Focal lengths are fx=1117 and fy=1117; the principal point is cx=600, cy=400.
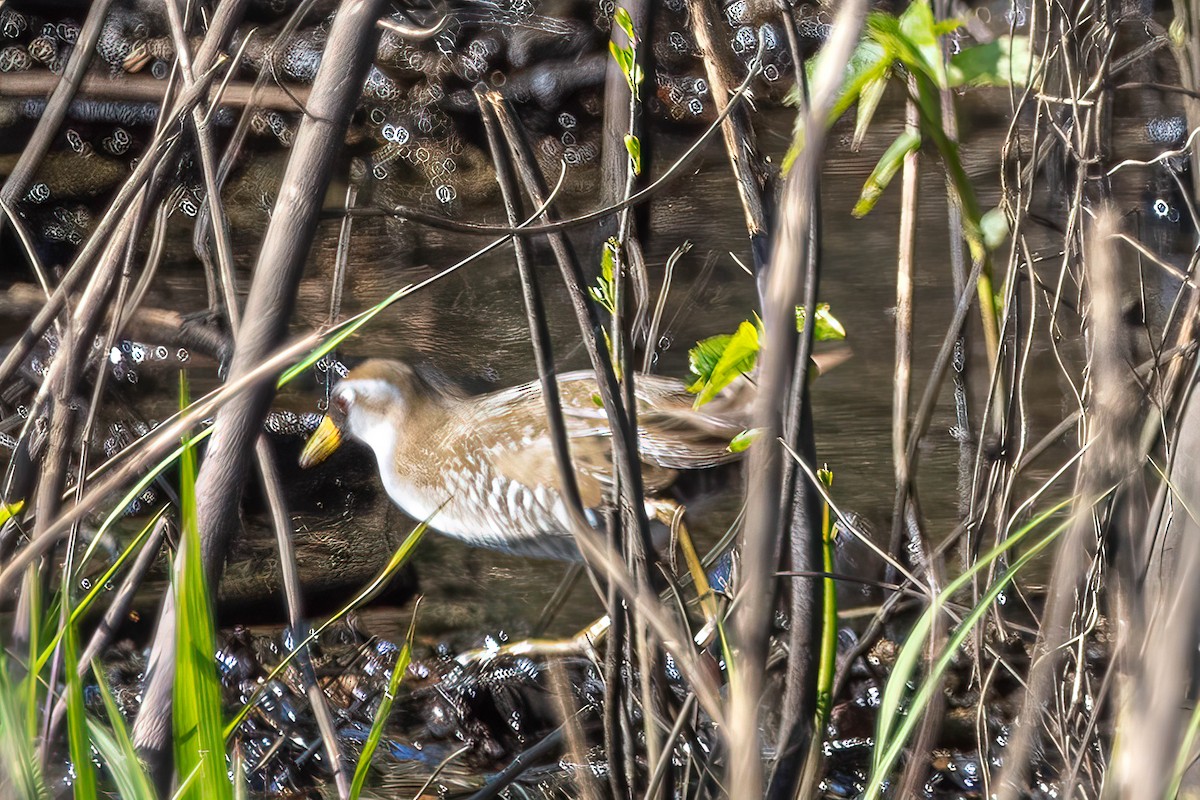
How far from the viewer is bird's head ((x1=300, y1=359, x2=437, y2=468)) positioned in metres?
2.54

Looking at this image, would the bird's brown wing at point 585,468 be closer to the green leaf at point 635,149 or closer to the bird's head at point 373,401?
the bird's head at point 373,401

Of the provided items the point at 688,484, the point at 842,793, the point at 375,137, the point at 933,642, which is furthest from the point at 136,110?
the point at 933,642

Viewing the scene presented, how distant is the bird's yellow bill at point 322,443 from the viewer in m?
2.68

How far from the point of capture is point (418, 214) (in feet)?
2.56

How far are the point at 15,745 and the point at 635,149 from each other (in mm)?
632

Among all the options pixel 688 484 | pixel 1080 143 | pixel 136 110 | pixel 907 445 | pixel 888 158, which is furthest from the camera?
pixel 136 110

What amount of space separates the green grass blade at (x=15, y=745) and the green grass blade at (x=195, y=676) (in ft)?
0.32

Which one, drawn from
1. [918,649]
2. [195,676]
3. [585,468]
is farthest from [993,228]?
[585,468]

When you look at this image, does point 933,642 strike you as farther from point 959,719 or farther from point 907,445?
point 959,719

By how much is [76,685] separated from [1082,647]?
2.86 ft

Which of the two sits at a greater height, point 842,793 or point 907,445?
point 907,445

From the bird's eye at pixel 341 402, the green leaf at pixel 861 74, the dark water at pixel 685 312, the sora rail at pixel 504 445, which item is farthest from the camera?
the bird's eye at pixel 341 402

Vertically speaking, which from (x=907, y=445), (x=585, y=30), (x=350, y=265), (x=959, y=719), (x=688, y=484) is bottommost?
(x=959, y=719)

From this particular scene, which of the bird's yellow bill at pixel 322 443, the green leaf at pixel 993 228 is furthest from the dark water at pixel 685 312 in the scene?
the green leaf at pixel 993 228
